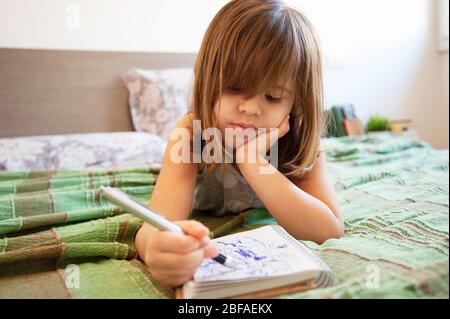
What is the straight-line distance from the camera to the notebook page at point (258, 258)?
46cm

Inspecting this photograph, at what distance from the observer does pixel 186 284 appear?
460 mm

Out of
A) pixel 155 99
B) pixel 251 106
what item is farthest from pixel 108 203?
Result: pixel 155 99

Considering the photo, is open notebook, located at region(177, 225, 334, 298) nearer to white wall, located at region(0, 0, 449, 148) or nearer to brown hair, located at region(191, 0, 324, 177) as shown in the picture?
brown hair, located at region(191, 0, 324, 177)

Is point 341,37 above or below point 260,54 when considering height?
above

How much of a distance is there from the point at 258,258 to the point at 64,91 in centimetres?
156

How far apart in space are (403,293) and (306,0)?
2068mm

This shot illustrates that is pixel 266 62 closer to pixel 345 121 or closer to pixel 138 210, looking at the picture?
pixel 138 210

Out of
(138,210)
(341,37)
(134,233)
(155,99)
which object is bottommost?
(134,233)

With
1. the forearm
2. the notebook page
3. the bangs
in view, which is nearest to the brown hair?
the bangs

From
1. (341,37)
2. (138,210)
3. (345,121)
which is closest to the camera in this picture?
(138,210)

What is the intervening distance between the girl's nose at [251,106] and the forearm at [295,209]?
3.6 inches

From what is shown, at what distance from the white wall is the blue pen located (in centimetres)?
127

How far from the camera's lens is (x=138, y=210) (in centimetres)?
43

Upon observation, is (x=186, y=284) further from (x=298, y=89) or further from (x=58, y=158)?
(x=58, y=158)
